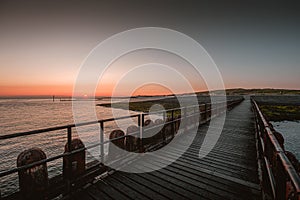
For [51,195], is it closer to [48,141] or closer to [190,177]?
[190,177]

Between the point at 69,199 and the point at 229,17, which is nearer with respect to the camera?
the point at 69,199

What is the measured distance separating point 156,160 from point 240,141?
427cm

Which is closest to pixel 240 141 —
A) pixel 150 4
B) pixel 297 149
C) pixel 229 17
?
pixel 297 149

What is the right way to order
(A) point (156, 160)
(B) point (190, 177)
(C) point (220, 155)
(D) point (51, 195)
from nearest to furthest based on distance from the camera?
(D) point (51, 195)
(B) point (190, 177)
(A) point (156, 160)
(C) point (220, 155)

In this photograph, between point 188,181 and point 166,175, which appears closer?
point 188,181

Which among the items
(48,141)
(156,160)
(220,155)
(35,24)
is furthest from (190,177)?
(48,141)

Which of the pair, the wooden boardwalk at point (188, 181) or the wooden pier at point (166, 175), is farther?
the wooden boardwalk at point (188, 181)

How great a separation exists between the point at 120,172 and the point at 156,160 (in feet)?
3.85

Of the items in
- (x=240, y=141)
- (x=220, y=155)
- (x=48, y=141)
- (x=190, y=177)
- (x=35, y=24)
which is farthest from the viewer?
(x=48, y=141)

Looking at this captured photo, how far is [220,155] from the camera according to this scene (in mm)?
5477

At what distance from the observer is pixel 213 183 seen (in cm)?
364

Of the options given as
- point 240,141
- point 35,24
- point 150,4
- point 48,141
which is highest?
point 150,4

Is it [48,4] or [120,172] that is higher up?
[48,4]

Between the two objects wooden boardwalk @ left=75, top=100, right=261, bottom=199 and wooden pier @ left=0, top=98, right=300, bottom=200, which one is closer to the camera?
wooden pier @ left=0, top=98, right=300, bottom=200
